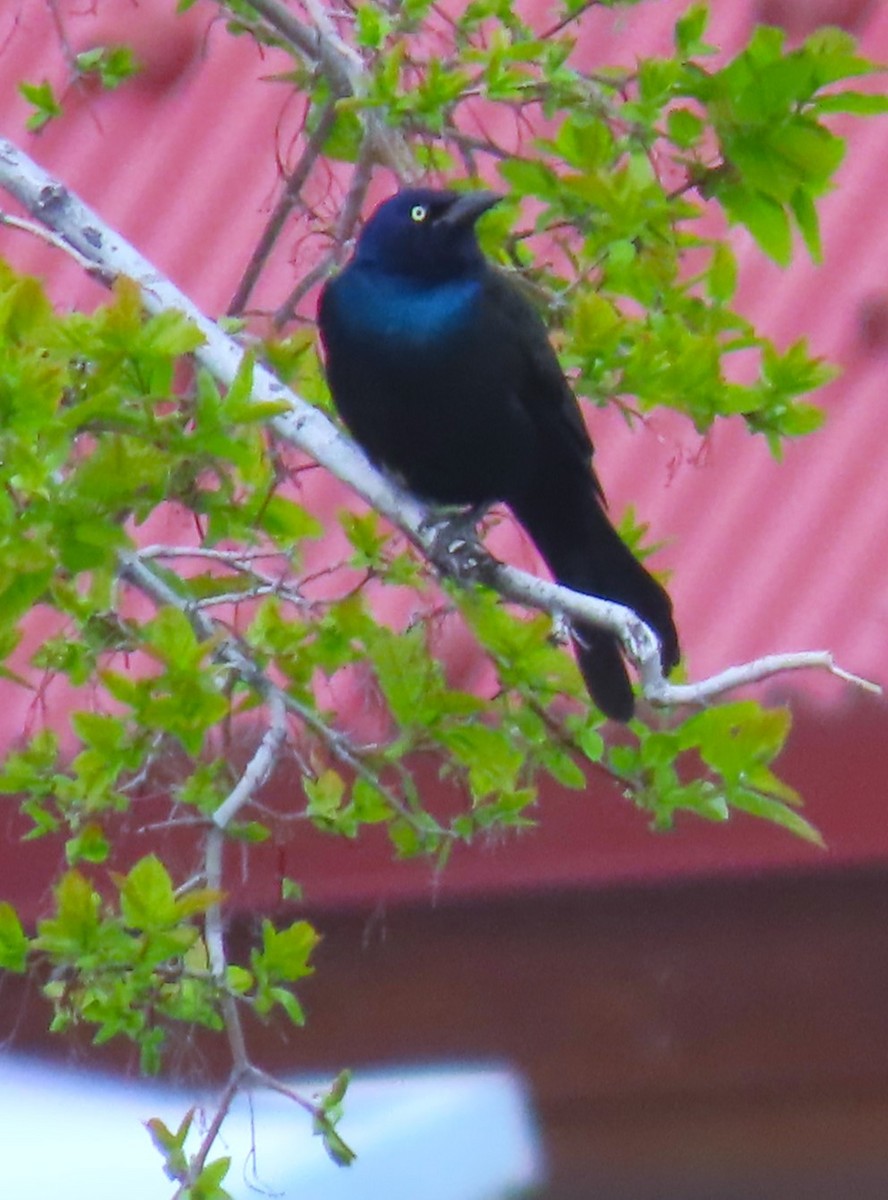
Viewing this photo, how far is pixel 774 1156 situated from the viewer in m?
3.27

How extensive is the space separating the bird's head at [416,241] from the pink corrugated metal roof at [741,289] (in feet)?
1.29

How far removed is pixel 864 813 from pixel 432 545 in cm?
102

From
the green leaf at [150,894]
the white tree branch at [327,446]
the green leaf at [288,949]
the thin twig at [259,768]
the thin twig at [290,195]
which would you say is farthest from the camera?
the thin twig at [290,195]

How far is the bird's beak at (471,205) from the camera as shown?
232cm

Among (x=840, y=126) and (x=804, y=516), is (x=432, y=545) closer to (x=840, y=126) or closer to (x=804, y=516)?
(x=804, y=516)

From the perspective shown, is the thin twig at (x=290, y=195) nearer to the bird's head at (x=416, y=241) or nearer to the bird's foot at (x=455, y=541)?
the bird's head at (x=416, y=241)

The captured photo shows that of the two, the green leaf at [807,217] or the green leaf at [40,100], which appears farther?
the green leaf at [40,100]

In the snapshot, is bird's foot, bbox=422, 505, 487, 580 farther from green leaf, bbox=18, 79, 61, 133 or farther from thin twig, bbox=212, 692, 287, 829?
green leaf, bbox=18, 79, 61, 133

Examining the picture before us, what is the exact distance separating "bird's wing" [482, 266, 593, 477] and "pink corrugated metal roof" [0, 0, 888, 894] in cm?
41

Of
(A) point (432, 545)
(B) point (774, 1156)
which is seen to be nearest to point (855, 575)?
(B) point (774, 1156)

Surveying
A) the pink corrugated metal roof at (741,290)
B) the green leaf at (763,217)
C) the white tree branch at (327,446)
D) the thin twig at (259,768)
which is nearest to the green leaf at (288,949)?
the thin twig at (259,768)

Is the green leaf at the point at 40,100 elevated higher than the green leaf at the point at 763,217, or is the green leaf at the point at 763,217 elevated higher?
the green leaf at the point at 40,100

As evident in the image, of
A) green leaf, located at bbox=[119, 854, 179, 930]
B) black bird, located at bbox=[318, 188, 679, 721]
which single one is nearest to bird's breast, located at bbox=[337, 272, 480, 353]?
black bird, located at bbox=[318, 188, 679, 721]

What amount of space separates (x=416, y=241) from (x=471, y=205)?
338 mm
